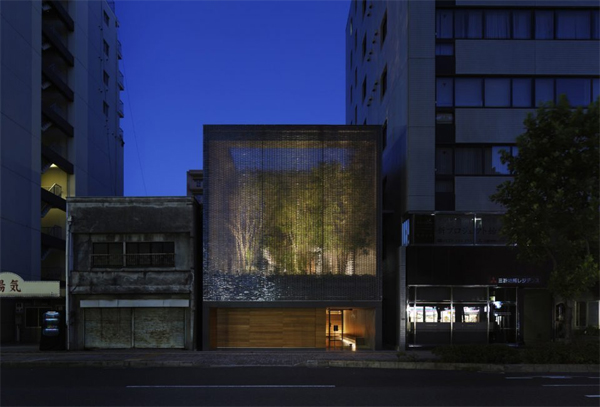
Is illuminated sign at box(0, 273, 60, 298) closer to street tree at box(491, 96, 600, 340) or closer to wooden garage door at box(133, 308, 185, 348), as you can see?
wooden garage door at box(133, 308, 185, 348)

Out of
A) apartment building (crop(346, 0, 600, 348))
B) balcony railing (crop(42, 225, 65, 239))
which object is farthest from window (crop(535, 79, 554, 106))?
balcony railing (crop(42, 225, 65, 239))

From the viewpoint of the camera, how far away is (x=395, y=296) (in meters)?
27.1

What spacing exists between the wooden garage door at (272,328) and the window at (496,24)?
14866 mm

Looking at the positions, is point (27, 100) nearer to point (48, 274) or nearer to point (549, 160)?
point (48, 274)

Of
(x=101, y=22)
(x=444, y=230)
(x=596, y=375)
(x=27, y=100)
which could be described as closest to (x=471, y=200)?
(x=444, y=230)

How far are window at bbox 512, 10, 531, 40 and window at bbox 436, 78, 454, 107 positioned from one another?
3.71m

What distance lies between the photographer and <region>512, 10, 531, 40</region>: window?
87.4 ft

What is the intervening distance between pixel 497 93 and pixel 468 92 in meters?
1.31

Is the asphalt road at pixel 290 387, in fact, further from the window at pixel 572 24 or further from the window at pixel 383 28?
the window at pixel 383 28

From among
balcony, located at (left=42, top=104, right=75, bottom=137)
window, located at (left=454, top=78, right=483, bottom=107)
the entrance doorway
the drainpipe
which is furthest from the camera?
balcony, located at (left=42, top=104, right=75, bottom=137)

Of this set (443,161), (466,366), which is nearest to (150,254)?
(443,161)

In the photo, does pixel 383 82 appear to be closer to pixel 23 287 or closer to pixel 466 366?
pixel 466 366

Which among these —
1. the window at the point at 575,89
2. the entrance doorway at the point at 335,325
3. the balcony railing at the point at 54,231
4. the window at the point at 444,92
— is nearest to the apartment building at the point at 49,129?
the balcony railing at the point at 54,231

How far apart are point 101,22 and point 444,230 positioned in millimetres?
36049
